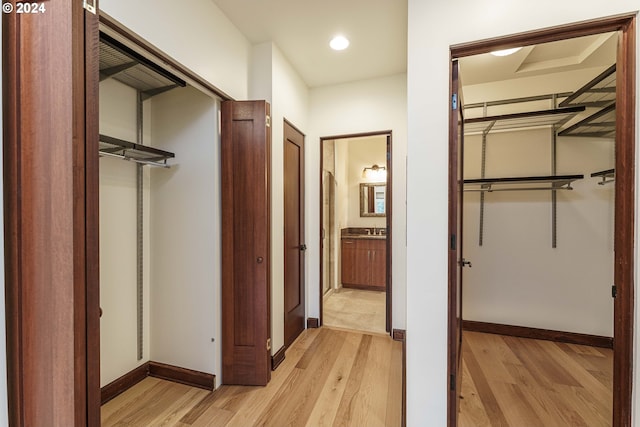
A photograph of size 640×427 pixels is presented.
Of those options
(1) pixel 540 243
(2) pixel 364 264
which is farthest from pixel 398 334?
(2) pixel 364 264

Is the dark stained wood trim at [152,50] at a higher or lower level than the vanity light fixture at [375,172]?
higher

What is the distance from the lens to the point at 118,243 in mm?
2035

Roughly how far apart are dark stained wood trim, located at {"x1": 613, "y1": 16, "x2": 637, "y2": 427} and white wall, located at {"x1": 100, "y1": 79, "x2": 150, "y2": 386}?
3038mm

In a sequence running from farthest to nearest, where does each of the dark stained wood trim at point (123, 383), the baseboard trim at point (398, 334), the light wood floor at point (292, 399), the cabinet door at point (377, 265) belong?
the cabinet door at point (377, 265)
the baseboard trim at point (398, 334)
the dark stained wood trim at point (123, 383)
the light wood floor at point (292, 399)

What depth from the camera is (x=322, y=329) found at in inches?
124

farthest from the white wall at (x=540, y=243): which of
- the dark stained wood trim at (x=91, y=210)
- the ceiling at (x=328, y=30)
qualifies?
the dark stained wood trim at (x=91, y=210)

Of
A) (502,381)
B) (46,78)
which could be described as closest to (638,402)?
(502,381)

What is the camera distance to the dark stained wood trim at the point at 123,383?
1.93 m

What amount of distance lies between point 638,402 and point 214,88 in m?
2.93

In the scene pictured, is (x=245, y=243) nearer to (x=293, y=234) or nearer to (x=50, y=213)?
(x=293, y=234)

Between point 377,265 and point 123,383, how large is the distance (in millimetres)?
3587

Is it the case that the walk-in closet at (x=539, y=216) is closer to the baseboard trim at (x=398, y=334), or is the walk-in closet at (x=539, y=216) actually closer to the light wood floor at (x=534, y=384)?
the light wood floor at (x=534, y=384)

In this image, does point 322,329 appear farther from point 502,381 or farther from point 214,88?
point 214,88

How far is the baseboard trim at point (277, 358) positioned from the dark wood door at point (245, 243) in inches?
8.7
